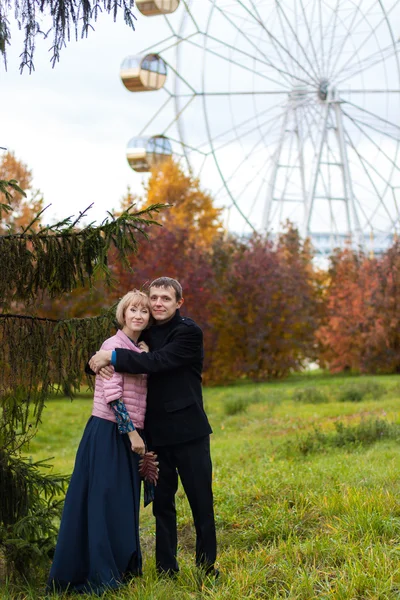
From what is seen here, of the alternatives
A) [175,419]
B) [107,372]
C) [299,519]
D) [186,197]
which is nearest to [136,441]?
[175,419]

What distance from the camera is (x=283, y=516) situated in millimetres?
5871

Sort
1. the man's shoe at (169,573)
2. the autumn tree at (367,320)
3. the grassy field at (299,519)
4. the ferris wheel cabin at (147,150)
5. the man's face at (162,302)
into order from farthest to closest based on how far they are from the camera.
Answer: the autumn tree at (367,320)
the ferris wheel cabin at (147,150)
the man's shoe at (169,573)
the man's face at (162,302)
the grassy field at (299,519)

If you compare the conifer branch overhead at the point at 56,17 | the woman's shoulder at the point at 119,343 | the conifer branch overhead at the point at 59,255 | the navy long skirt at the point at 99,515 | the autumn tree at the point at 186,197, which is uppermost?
the autumn tree at the point at 186,197

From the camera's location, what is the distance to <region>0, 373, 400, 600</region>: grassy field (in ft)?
14.6

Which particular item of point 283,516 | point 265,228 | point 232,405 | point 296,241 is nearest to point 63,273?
point 283,516

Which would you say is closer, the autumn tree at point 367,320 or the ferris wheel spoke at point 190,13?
the ferris wheel spoke at point 190,13

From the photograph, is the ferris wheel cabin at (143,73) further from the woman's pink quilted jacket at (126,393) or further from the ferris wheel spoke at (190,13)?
the woman's pink quilted jacket at (126,393)

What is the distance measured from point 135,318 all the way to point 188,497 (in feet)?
3.41

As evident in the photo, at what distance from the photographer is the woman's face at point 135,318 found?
4.52 m

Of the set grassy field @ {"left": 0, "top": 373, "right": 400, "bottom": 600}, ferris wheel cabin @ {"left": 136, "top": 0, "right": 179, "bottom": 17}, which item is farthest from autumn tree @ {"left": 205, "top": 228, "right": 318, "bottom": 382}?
Answer: grassy field @ {"left": 0, "top": 373, "right": 400, "bottom": 600}

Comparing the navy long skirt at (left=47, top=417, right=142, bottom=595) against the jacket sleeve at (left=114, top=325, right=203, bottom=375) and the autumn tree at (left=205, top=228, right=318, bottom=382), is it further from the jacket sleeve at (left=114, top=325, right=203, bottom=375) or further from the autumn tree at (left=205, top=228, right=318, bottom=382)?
the autumn tree at (left=205, top=228, right=318, bottom=382)

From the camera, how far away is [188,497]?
4656 mm

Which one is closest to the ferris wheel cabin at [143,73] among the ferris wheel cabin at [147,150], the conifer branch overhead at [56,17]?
the ferris wheel cabin at [147,150]

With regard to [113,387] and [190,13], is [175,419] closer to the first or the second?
[113,387]
